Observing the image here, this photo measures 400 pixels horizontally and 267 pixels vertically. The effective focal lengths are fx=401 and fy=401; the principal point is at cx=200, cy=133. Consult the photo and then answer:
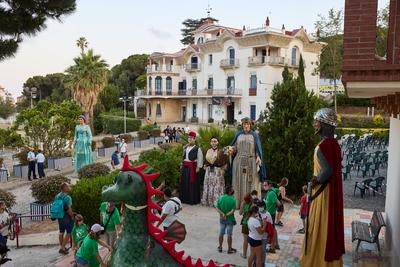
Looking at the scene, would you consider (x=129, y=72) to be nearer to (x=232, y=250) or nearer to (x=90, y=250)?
(x=232, y=250)

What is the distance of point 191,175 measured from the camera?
1091 centimetres

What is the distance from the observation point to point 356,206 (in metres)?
11.8

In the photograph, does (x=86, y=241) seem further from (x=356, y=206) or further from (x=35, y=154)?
(x=35, y=154)

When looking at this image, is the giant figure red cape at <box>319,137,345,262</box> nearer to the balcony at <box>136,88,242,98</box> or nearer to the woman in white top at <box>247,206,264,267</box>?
the woman in white top at <box>247,206,264,267</box>

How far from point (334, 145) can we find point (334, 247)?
4.51ft

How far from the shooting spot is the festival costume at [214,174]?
34.7ft

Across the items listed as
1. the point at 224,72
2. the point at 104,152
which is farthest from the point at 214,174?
the point at 224,72

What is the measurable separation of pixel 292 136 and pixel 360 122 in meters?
28.9

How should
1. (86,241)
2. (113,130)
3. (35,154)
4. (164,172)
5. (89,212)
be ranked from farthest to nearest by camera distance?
1. (113,130)
2. (35,154)
3. (164,172)
4. (89,212)
5. (86,241)

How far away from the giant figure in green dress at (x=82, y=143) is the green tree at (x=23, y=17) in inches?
231

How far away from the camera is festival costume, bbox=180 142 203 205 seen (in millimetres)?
10805

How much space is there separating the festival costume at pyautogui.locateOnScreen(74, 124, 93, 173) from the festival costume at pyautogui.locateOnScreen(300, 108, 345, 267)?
1202 cm

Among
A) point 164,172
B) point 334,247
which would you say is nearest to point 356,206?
point 164,172

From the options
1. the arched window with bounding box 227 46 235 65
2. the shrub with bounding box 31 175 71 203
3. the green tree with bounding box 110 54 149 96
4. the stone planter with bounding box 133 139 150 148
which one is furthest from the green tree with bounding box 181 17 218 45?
the shrub with bounding box 31 175 71 203
